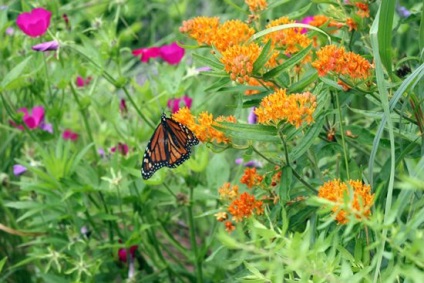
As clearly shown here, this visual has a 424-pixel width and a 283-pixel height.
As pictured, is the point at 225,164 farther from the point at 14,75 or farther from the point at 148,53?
the point at 14,75

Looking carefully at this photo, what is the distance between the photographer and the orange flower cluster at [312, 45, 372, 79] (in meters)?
1.80

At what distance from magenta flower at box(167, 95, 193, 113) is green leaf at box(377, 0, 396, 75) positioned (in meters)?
1.09

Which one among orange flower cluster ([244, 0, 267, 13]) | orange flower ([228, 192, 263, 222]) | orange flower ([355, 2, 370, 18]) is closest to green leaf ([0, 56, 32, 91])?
orange flower cluster ([244, 0, 267, 13])

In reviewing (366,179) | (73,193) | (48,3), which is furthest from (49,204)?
(366,179)

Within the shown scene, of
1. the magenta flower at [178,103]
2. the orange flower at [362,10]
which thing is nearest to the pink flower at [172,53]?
the magenta flower at [178,103]

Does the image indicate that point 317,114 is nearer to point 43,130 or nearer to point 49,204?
point 49,204

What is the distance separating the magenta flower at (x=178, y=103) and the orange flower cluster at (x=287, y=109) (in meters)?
1.09

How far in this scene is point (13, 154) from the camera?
3102 millimetres

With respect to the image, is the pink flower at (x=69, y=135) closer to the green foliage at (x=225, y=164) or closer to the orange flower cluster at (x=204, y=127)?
the green foliage at (x=225, y=164)

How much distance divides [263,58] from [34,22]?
3.64 ft

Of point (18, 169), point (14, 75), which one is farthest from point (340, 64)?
point (18, 169)

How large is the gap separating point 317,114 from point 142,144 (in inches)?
55.3

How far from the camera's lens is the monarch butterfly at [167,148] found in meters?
2.29

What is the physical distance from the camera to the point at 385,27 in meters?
1.81
